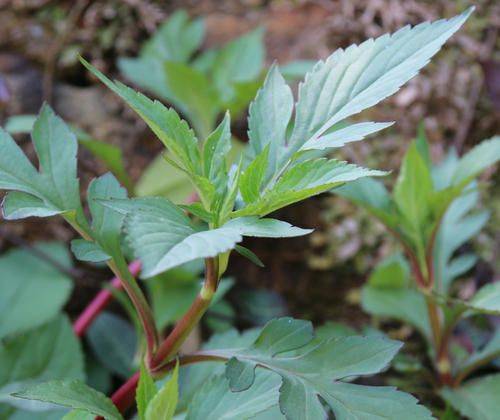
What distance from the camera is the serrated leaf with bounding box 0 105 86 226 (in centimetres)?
68

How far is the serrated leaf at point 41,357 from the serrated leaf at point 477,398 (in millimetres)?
610

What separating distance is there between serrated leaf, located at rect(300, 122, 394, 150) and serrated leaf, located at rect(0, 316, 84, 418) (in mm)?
608

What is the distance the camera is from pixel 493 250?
4.48 ft

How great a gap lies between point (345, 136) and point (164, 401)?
319mm

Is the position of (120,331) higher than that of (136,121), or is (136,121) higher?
(136,121)

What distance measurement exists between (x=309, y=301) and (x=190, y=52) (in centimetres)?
68

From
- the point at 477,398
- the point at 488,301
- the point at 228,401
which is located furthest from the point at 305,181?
the point at 477,398

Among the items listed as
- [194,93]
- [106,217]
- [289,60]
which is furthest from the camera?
[289,60]

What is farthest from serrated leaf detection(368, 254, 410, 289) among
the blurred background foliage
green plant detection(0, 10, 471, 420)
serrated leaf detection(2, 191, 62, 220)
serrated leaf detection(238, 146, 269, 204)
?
serrated leaf detection(2, 191, 62, 220)

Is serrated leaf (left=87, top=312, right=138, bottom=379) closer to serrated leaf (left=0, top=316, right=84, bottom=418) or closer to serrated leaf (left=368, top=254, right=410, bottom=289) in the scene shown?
serrated leaf (left=0, top=316, right=84, bottom=418)

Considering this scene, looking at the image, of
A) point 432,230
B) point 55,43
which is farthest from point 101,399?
point 55,43

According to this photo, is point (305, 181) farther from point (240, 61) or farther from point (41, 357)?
point (240, 61)

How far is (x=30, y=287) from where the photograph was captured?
4.08ft

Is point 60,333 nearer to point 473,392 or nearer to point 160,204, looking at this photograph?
point 160,204
